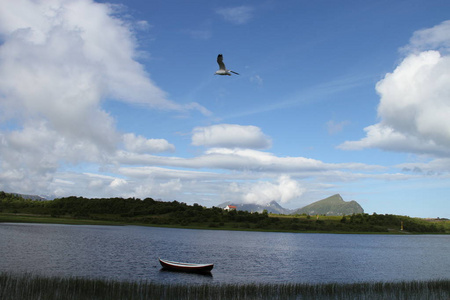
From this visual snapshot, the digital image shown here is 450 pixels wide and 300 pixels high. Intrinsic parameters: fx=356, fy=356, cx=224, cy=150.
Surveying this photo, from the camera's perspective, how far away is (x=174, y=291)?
32.3m

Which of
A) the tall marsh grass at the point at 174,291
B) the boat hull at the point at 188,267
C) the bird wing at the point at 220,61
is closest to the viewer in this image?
the bird wing at the point at 220,61

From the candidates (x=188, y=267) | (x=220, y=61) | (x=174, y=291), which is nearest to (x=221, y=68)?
(x=220, y=61)

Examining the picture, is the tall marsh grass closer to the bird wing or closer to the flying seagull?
the flying seagull

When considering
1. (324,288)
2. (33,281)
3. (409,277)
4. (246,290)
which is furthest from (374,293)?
(33,281)

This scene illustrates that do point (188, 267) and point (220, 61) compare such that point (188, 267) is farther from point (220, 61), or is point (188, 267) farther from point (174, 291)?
point (220, 61)

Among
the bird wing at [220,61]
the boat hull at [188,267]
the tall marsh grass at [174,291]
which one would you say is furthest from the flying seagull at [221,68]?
the boat hull at [188,267]

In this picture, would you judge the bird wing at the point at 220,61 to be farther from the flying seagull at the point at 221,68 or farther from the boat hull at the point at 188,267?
the boat hull at the point at 188,267

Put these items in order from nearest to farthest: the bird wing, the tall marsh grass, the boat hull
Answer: the bird wing
the tall marsh grass
the boat hull

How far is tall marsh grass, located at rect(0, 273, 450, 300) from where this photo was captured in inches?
1162

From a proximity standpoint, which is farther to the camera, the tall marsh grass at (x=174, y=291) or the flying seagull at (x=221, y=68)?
the tall marsh grass at (x=174, y=291)

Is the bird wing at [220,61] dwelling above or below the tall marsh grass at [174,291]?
above

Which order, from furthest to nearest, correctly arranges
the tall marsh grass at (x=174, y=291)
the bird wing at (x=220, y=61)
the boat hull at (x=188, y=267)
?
1. the boat hull at (x=188, y=267)
2. the tall marsh grass at (x=174, y=291)
3. the bird wing at (x=220, y=61)

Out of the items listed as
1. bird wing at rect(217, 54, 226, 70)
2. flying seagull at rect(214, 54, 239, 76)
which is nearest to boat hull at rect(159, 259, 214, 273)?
flying seagull at rect(214, 54, 239, 76)

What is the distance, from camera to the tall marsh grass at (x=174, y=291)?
29503mm
